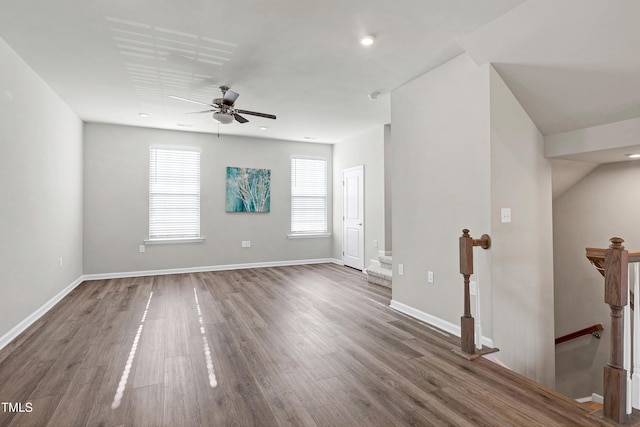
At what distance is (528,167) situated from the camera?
3.17 metres

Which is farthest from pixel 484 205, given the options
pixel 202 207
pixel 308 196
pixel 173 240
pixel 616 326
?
pixel 173 240

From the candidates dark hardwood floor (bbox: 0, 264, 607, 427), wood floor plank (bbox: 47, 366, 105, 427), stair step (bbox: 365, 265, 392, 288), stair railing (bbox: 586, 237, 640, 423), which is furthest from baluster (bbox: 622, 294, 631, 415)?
wood floor plank (bbox: 47, 366, 105, 427)

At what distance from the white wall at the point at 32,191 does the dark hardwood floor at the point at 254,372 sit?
0.44 metres

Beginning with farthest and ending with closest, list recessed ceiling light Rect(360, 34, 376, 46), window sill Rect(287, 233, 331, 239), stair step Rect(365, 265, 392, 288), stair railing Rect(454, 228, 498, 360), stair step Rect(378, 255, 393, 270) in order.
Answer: window sill Rect(287, 233, 331, 239) → stair step Rect(378, 255, 393, 270) → stair step Rect(365, 265, 392, 288) → recessed ceiling light Rect(360, 34, 376, 46) → stair railing Rect(454, 228, 498, 360)

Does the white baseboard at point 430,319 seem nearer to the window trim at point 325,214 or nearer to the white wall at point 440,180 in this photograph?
the white wall at point 440,180

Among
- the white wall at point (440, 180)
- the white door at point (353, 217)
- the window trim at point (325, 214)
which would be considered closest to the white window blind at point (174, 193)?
the window trim at point (325, 214)

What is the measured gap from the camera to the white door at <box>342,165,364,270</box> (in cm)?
645

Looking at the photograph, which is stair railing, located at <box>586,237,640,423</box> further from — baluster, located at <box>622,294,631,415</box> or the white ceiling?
the white ceiling

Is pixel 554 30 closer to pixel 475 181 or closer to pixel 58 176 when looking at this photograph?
pixel 475 181

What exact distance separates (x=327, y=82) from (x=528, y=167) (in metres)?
2.39

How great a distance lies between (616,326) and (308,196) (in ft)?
→ 19.5

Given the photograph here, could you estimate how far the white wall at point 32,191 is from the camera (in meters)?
3.03

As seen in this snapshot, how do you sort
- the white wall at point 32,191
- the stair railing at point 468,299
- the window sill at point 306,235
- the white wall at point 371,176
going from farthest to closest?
the window sill at point 306,235 < the white wall at point 371,176 < the white wall at point 32,191 < the stair railing at point 468,299

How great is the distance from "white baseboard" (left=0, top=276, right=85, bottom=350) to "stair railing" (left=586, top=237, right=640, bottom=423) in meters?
4.68
